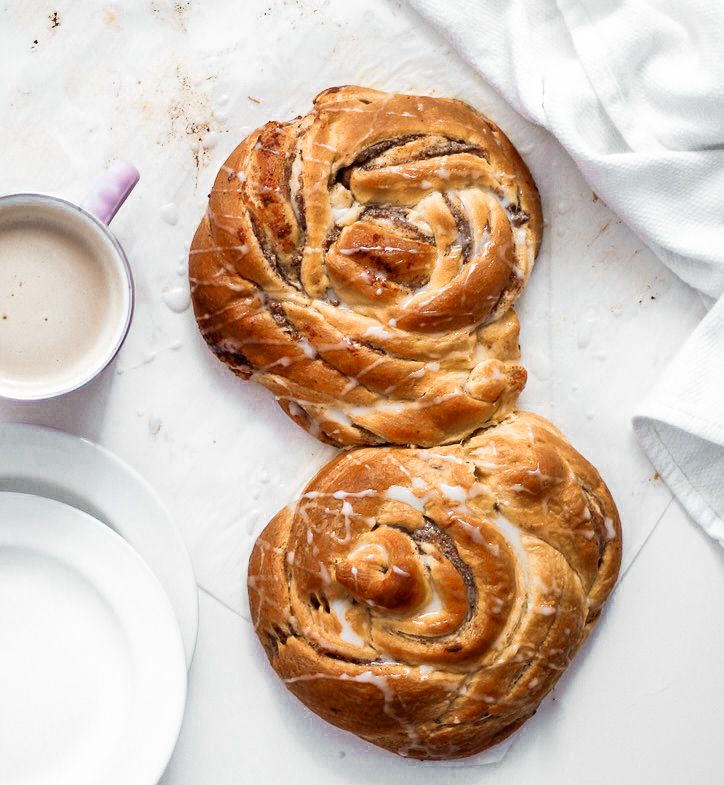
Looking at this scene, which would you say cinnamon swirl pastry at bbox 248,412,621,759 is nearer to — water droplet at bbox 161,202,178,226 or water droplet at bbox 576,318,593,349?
water droplet at bbox 576,318,593,349

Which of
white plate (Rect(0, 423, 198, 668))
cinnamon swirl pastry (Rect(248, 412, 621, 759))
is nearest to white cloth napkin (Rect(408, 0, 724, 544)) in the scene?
cinnamon swirl pastry (Rect(248, 412, 621, 759))

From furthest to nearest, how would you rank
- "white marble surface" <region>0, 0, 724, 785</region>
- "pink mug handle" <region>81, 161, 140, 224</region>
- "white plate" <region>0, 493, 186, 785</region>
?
1. "white marble surface" <region>0, 0, 724, 785</region>
2. "white plate" <region>0, 493, 186, 785</region>
3. "pink mug handle" <region>81, 161, 140, 224</region>

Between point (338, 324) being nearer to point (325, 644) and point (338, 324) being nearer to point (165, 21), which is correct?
point (325, 644)

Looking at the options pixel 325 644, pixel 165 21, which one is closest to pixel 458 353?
pixel 325 644

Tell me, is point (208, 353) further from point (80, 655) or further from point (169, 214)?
point (80, 655)

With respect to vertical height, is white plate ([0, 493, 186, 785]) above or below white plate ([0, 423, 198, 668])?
below

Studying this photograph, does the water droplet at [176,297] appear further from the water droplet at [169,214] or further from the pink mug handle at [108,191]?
the pink mug handle at [108,191]

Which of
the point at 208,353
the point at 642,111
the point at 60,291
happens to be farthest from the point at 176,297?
the point at 642,111
